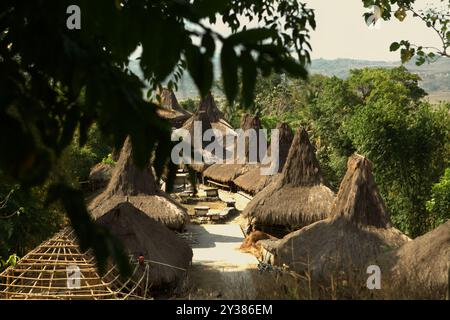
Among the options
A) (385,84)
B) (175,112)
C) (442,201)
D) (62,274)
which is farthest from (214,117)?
(62,274)

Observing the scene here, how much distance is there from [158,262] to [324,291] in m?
7.04

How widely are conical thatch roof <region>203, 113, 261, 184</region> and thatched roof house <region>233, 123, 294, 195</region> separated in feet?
1.92

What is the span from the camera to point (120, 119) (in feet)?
5.20

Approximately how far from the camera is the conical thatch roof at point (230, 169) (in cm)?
2410

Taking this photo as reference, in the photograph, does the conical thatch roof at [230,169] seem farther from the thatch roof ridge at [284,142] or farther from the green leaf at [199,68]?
the green leaf at [199,68]

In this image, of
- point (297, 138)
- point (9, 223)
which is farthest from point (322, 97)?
point (9, 223)

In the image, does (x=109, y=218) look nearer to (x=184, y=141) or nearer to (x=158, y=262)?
(x=158, y=262)

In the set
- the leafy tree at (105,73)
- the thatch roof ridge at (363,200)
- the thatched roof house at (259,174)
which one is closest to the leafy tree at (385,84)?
the thatched roof house at (259,174)

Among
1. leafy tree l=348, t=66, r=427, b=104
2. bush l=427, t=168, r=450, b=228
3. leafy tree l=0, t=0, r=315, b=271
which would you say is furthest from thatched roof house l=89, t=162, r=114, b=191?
leafy tree l=0, t=0, r=315, b=271

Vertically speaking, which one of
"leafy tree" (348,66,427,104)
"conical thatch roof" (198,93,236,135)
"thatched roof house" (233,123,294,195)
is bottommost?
"thatched roof house" (233,123,294,195)

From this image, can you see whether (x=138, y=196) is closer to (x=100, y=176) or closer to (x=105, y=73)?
(x=100, y=176)

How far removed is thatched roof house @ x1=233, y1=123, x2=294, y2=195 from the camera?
19550 mm

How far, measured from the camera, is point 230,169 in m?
24.7

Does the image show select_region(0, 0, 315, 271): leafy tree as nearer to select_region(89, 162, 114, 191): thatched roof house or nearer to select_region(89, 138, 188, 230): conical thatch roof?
select_region(89, 138, 188, 230): conical thatch roof
